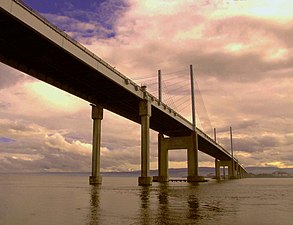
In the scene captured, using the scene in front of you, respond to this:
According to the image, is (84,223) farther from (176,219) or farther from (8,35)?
(8,35)

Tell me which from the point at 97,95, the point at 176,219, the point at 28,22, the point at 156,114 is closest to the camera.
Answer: the point at 176,219

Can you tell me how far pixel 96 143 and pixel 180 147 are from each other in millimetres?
32233

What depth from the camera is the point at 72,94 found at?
4934 cm

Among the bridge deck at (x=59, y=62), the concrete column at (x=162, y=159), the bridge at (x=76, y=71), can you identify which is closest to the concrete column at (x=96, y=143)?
the bridge at (x=76, y=71)

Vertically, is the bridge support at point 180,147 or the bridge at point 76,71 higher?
the bridge at point 76,71

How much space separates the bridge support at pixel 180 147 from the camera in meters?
78.8

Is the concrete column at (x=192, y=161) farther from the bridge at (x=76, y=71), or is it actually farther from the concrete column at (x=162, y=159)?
the concrete column at (x=162, y=159)

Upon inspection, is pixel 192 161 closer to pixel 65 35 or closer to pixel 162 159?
pixel 162 159

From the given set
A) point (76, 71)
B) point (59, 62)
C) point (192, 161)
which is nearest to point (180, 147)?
point (192, 161)

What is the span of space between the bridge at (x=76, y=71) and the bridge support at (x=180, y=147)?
740cm

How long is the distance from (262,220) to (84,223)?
257 inches

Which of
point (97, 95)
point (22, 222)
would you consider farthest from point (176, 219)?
point (97, 95)

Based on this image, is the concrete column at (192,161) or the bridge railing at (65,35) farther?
the concrete column at (192,161)

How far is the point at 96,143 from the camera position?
5431cm
